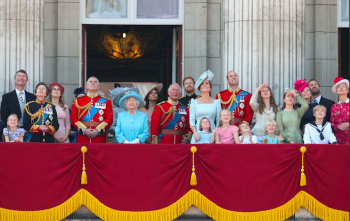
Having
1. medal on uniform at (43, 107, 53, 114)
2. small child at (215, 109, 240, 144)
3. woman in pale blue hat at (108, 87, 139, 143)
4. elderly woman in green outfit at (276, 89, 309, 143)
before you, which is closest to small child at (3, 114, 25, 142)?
medal on uniform at (43, 107, 53, 114)

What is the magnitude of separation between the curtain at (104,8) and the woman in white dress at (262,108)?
392cm

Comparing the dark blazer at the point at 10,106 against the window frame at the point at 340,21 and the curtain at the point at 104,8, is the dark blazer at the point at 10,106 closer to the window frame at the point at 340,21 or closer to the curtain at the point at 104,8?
the curtain at the point at 104,8

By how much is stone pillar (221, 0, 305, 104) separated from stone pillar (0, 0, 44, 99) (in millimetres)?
3635

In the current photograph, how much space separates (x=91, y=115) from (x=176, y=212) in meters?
2.33

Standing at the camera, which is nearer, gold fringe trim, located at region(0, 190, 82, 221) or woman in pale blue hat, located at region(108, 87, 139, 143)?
gold fringe trim, located at region(0, 190, 82, 221)

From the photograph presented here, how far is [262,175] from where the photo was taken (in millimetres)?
7961

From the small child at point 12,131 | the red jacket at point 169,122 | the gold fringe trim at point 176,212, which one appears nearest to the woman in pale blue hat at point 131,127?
the red jacket at point 169,122

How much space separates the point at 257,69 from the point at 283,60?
503mm

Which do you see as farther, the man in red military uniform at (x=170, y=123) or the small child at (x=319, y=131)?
the man in red military uniform at (x=170, y=123)

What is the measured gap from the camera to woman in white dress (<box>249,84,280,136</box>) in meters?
9.05

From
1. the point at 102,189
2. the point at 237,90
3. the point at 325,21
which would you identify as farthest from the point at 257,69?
the point at 102,189

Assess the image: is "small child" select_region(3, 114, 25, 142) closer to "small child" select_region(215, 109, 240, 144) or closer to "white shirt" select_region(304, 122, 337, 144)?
"small child" select_region(215, 109, 240, 144)

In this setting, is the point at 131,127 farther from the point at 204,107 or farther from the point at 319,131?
the point at 319,131

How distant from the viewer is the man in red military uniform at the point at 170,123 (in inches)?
366
